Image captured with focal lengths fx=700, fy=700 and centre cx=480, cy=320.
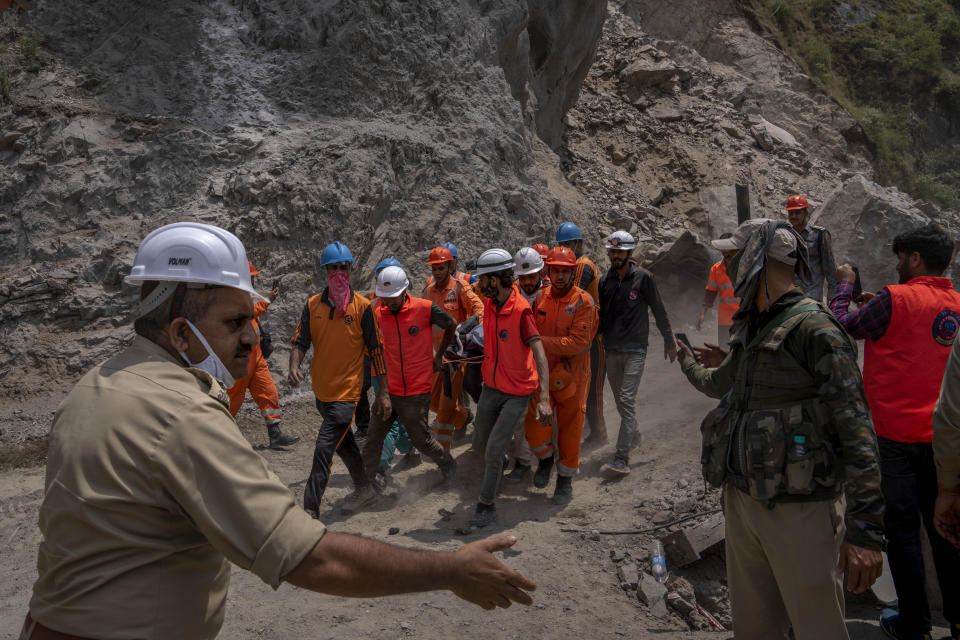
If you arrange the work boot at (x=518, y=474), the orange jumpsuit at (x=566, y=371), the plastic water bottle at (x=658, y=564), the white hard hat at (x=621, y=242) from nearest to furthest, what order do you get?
the plastic water bottle at (x=658, y=564), the orange jumpsuit at (x=566, y=371), the work boot at (x=518, y=474), the white hard hat at (x=621, y=242)

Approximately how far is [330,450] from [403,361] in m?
1.05

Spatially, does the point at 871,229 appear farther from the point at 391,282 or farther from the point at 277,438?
the point at 277,438

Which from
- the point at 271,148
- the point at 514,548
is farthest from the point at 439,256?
the point at 271,148

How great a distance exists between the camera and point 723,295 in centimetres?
891

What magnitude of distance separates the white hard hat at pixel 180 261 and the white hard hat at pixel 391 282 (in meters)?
4.37

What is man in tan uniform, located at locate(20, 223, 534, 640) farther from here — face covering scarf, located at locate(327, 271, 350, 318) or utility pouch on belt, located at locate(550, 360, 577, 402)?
utility pouch on belt, located at locate(550, 360, 577, 402)

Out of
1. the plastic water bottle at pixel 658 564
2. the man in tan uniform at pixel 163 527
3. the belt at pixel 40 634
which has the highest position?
the man in tan uniform at pixel 163 527

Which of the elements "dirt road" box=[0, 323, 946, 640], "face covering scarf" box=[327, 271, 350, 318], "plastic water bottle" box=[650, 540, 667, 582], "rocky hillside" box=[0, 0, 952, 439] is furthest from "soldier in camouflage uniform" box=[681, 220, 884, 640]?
"rocky hillside" box=[0, 0, 952, 439]

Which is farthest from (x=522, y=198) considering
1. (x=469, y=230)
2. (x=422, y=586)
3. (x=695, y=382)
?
(x=422, y=586)

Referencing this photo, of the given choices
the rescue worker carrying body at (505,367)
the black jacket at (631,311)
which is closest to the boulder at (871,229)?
the black jacket at (631,311)

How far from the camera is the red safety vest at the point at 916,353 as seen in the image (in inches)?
152

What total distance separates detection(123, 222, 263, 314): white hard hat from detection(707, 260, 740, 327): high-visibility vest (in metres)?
7.41

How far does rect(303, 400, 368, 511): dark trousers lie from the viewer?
6.00m

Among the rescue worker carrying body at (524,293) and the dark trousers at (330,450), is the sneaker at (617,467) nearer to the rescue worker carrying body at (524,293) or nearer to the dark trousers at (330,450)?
the rescue worker carrying body at (524,293)
